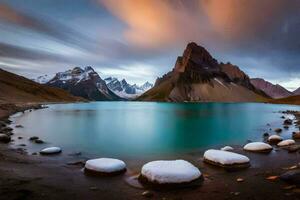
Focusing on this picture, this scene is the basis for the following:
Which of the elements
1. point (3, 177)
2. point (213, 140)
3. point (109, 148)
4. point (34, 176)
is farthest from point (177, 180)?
point (213, 140)

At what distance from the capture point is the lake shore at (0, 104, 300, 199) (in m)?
15.3

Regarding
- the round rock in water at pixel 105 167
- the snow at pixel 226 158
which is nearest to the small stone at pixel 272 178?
the snow at pixel 226 158

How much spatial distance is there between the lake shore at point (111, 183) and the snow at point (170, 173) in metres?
0.80

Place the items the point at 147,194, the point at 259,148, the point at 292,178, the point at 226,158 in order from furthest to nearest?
the point at 259,148 → the point at 226,158 → the point at 292,178 → the point at 147,194

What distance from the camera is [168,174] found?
56.3 ft

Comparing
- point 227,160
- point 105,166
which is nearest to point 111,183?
point 105,166

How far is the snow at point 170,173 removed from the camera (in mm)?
16969

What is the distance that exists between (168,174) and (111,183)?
388 centimetres

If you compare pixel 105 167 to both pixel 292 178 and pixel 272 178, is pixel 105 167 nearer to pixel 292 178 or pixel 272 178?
pixel 272 178

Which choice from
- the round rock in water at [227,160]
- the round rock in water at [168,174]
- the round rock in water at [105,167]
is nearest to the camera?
the round rock in water at [168,174]

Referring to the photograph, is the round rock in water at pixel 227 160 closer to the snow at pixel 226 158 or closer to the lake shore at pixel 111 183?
the snow at pixel 226 158

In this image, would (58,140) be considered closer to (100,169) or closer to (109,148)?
(109,148)

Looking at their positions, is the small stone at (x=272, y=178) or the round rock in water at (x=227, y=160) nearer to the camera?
the small stone at (x=272, y=178)

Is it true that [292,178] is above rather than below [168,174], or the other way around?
below
